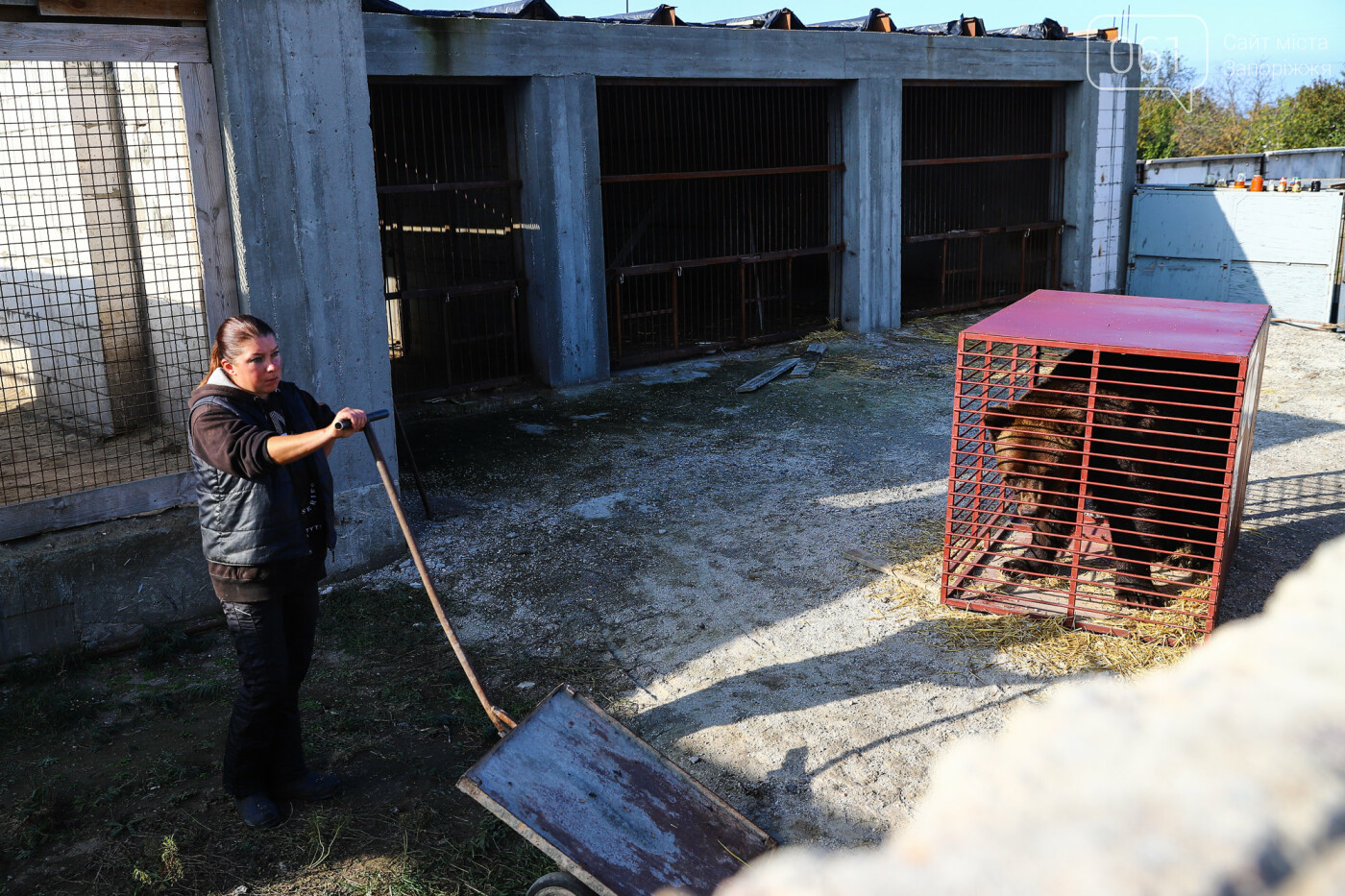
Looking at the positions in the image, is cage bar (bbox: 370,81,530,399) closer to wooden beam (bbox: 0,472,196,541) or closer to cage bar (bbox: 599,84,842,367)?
cage bar (bbox: 599,84,842,367)

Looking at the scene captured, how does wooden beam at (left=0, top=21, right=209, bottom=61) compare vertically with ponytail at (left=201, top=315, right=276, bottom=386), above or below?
above

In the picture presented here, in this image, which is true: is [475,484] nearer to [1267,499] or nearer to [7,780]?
[7,780]

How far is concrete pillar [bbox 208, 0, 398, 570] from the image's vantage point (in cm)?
587

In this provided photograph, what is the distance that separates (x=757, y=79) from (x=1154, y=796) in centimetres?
1278

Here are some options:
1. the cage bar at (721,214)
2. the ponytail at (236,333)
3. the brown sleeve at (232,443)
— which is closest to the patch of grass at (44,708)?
the brown sleeve at (232,443)

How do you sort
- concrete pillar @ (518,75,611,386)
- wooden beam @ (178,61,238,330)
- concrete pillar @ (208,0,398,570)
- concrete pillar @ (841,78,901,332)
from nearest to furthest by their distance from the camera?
wooden beam @ (178,61,238,330) → concrete pillar @ (208,0,398,570) → concrete pillar @ (518,75,611,386) → concrete pillar @ (841,78,901,332)

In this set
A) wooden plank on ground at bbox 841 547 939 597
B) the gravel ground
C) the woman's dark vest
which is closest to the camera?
the woman's dark vest

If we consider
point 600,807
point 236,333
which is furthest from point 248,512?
point 600,807

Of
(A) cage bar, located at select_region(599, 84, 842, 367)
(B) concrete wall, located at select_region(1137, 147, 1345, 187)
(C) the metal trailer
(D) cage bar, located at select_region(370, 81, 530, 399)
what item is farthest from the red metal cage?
(B) concrete wall, located at select_region(1137, 147, 1345, 187)

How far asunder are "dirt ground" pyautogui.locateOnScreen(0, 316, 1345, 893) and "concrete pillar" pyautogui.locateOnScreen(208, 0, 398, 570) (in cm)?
105

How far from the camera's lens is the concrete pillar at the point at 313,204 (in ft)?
19.3

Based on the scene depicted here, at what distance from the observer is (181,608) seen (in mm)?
5949

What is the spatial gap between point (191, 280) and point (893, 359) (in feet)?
28.3

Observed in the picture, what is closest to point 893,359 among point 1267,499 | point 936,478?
point 936,478
